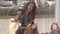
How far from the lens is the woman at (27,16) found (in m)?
1.93

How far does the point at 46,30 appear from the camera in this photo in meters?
1.96

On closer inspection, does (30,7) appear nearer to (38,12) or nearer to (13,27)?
(38,12)

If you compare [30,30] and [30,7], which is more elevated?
[30,7]

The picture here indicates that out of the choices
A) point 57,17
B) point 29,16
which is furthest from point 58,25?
point 29,16

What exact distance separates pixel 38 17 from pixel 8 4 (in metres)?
0.26

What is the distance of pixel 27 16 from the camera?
6.38 feet

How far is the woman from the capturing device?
193 cm

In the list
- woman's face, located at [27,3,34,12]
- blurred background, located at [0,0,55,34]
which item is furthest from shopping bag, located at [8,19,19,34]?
woman's face, located at [27,3,34,12]

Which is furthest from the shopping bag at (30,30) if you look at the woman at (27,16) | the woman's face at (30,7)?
the woman's face at (30,7)

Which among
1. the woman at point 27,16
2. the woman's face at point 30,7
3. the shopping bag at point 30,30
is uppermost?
the woman's face at point 30,7

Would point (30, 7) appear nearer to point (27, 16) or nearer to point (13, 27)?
point (27, 16)

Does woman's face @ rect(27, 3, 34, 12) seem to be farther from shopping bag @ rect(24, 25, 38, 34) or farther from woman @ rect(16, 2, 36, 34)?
shopping bag @ rect(24, 25, 38, 34)

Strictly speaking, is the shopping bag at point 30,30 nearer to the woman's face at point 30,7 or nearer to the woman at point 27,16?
the woman at point 27,16

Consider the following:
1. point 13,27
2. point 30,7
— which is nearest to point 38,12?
point 30,7
